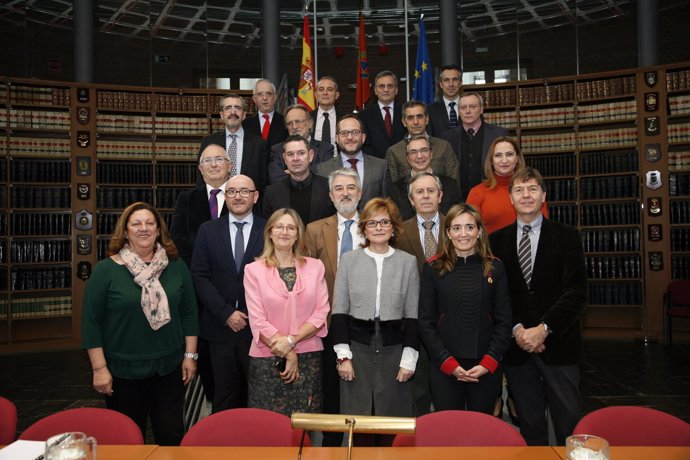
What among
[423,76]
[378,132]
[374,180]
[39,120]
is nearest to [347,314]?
[374,180]

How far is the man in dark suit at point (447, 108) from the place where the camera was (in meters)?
4.91

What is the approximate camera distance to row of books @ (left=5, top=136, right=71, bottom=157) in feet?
23.7

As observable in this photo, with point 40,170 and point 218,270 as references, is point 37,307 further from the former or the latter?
point 218,270

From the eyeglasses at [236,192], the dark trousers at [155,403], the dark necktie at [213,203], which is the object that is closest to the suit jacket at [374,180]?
the dark necktie at [213,203]

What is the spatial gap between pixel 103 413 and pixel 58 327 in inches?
244

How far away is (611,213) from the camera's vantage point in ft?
24.3

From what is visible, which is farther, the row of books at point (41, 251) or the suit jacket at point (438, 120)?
the row of books at point (41, 251)

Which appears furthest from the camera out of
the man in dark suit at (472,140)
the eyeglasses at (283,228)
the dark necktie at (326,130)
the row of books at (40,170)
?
the row of books at (40,170)

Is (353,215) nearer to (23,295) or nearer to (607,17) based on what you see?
(23,295)

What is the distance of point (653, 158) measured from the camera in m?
7.17

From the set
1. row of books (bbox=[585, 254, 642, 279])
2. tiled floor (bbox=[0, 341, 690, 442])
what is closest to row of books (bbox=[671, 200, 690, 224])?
row of books (bbox=[585, 254, 642, 279])

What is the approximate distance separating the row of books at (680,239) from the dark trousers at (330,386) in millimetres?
5662

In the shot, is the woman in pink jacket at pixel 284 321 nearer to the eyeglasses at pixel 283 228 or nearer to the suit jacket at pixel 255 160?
the eyeglasses at pixel 283 228

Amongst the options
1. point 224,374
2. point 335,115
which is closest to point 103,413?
point 224,374
